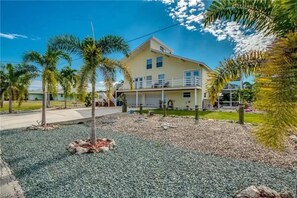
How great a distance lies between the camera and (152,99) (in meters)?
27.3

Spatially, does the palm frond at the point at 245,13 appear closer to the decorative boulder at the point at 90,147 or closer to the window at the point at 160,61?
the decorative boulder at the point at 90,147

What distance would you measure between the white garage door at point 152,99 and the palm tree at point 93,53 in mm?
18648

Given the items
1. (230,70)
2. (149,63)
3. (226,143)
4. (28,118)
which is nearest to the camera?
(230,70)

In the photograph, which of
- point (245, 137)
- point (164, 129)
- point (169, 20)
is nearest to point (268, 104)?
point (245, 137)

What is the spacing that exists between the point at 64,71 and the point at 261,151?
26490 millimetres

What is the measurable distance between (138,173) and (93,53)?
4.89 metres

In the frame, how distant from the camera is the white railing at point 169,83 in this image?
2195 cm

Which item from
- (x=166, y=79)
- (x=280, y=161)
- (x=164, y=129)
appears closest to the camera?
(x=280, y=161)

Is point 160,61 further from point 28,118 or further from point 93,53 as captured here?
point 93,53

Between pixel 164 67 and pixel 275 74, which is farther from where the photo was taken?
pixel 164 67

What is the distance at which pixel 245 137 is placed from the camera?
26.2ft

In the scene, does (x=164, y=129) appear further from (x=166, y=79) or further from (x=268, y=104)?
(x=166, y=79)

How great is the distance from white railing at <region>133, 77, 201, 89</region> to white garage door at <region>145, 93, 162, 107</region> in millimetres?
1757

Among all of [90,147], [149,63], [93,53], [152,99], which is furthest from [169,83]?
[90,147]
